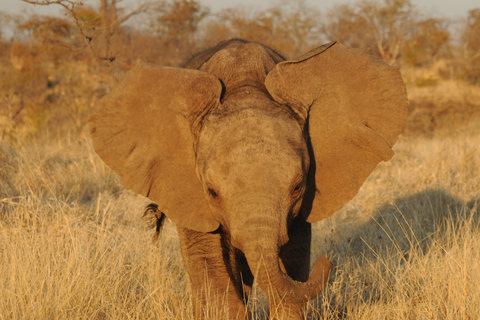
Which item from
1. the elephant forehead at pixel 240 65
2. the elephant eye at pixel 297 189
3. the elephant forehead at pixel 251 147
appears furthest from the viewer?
the elephant forehead at pixel 240 65

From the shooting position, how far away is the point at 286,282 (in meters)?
2.57

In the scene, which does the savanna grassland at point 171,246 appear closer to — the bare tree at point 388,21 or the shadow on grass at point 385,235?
the shadow on grass at point 385,235

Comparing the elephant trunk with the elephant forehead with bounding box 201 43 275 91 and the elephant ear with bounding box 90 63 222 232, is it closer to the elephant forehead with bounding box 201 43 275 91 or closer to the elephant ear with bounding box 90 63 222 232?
the elephant ear with bounding box 90 63 222 232

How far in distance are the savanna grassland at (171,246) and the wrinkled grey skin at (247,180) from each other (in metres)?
0.24

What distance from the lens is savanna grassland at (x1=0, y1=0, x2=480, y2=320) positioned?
3.51m

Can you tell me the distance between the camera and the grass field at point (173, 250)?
11.5 ft

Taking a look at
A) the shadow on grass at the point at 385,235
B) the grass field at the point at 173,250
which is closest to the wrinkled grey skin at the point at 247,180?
the grass field at the point at 173,250

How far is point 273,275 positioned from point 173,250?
263 cm

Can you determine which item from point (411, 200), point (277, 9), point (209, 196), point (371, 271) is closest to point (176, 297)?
point (209, 196)

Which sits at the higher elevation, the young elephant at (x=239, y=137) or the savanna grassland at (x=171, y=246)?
the young elephant at (x=239, y=137)

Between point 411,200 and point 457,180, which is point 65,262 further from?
point 457,180

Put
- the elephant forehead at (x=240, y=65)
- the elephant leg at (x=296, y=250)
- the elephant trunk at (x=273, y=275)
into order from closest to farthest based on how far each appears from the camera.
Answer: the elephant trunk at (x=273, y=275)
the elephant forehead at (x=240, y=65)
the elephant leg at (x=296, y=250)

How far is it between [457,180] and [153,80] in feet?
16.7

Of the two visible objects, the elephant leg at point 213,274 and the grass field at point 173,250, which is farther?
the grass field at point 173,250
